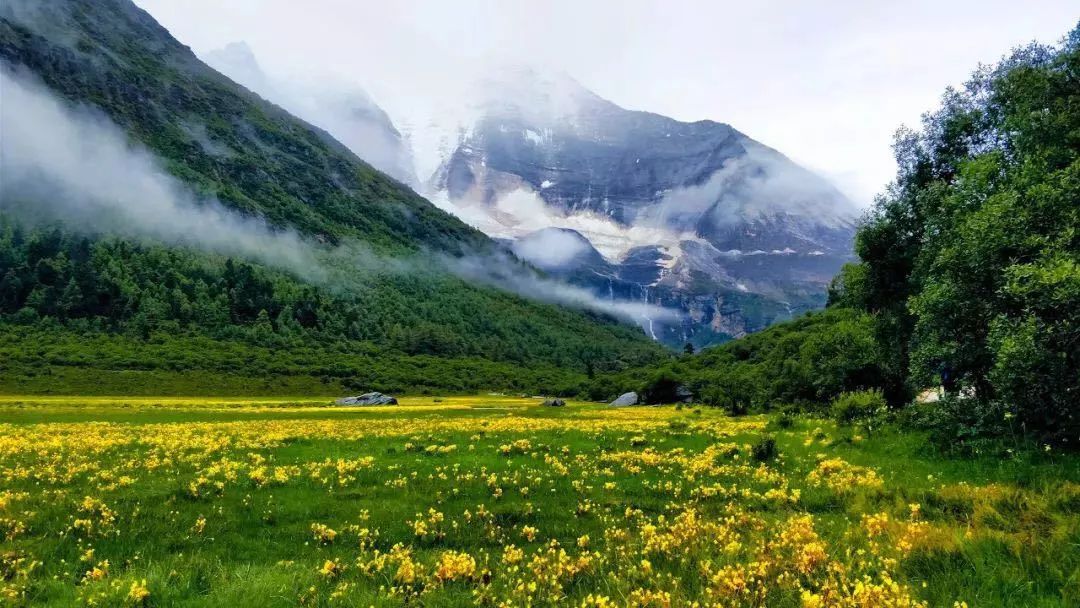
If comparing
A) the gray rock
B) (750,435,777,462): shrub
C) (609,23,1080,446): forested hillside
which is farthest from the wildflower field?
the gray rock

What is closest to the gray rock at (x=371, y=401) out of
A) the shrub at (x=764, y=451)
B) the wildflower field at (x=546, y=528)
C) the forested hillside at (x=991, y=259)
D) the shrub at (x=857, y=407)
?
the wildflower field at (x=546, y=528)

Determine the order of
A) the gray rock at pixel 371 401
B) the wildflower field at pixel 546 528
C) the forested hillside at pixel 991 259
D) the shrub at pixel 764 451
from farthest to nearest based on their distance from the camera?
the gray rock at pixel 371 401 → the shrub at pixel 764 451 → the forested hillside at pixel 991 259 → the wildflower field at pixel 546 528

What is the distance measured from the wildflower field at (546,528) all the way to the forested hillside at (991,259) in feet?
7.58

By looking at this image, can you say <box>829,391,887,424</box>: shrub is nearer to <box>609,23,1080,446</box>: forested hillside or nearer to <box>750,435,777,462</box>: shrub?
<box>609,23,1080,446</box>: forested hillside

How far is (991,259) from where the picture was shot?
18.6 m

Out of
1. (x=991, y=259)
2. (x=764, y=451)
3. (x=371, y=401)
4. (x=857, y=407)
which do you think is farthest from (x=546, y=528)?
(x=371, y=401)

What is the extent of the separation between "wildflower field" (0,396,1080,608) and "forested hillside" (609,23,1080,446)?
2311 millimetres

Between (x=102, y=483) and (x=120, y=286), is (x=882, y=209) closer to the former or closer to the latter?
(x=102, y=483)

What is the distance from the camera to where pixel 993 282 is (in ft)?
62.4

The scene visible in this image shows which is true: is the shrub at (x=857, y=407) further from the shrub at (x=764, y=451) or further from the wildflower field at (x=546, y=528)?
the shrub at (x=764, y=451)

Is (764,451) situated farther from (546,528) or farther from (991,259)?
(546,528)

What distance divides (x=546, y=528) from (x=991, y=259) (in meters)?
17.2

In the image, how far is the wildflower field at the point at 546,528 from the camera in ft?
27.0

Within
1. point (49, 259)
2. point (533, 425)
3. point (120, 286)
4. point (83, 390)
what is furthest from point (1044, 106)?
point (49, 259)
